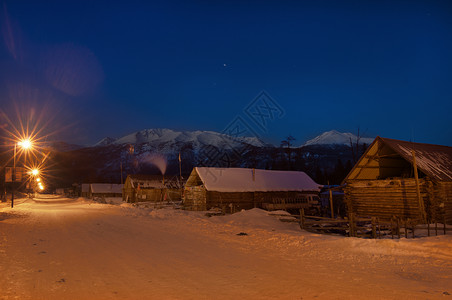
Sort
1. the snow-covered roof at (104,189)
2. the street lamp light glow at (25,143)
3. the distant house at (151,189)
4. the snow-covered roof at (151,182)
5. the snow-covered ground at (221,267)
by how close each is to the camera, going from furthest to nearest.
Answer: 1. the snow-covered roof at (104,189)
2. the snow-covered roof at (151,182)
3. the distant house at (151,189)
4. the street lamp light glow at (25,143)
5. the snow-covered ground at (221,267)

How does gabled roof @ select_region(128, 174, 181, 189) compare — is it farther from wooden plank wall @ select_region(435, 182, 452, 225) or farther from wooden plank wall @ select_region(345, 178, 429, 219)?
wooden plank wall @ select_region(435, 182, 452, 225)

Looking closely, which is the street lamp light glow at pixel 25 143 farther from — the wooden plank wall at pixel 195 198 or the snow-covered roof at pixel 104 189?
the snow-covered roof at pixel 104 189

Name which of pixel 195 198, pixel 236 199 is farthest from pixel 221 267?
pixel 195 198

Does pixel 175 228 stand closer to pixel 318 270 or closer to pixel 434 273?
Answer: pixel 318 270

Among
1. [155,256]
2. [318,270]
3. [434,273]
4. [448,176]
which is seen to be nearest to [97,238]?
[155,256]

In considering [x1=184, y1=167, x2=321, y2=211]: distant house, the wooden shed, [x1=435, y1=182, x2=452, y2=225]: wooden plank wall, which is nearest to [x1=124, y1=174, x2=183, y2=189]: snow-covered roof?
[x1=184, y1=167, x2=321, y2=211]: distant house

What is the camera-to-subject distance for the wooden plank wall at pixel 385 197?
802 inches

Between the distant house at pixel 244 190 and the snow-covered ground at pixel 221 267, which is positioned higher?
the distant house at pixel 244 190

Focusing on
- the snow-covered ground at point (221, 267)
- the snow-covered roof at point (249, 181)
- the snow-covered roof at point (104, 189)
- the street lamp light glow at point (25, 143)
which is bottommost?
the snow-covered ground at point (221, 267)

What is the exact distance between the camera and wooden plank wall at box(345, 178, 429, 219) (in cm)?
2038

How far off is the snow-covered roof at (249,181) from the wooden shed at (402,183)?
12.8 m

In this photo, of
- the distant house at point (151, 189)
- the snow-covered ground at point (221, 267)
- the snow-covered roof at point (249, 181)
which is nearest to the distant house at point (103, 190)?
the distant house at point (151, 189)

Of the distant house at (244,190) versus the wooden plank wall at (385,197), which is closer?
the wooden plank wall at (385,197)

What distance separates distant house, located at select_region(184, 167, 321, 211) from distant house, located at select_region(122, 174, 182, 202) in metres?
17.9
